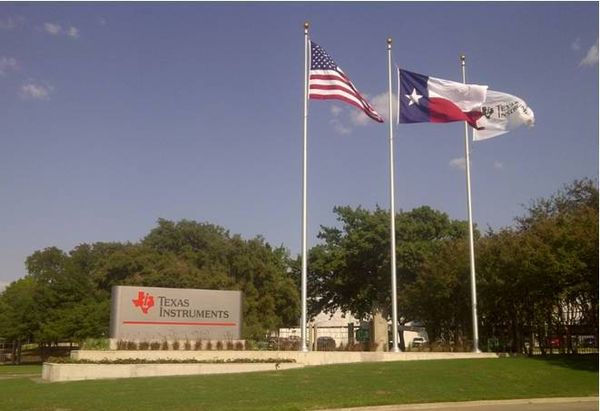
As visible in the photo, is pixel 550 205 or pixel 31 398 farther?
pixel 550 205

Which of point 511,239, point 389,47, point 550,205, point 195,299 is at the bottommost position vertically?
point 195,299

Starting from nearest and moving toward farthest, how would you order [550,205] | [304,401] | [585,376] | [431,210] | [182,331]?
[304,401] → [585,376] → [182,331] → [550,205] → [431,210]

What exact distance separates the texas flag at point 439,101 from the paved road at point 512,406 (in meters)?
12.7

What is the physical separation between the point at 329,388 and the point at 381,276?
31911 millimetres

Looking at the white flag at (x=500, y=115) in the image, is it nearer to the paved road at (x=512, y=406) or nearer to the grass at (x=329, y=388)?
the grass at (x=329, y=388)

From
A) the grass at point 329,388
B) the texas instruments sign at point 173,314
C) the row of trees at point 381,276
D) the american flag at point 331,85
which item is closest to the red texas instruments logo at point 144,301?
the texas instruments sign at point 173,314

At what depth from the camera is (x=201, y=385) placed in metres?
19.1

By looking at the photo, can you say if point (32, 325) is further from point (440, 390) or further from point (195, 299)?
point (440, 390)

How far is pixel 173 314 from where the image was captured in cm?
2844

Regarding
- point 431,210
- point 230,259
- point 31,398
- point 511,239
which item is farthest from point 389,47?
point 230,259

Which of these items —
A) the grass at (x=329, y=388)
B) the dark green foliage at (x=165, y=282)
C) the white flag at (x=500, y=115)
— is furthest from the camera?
the dark green foliage at (x=165, y=282)

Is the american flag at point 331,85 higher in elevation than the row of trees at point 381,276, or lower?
higher

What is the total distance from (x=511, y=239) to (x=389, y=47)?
10.1 metres

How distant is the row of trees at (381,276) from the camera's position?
2765 cm
